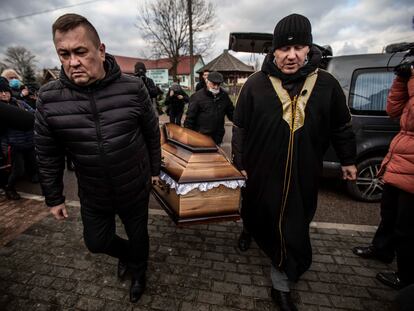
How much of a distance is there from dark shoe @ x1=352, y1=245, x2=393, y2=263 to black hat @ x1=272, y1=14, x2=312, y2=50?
2213mm

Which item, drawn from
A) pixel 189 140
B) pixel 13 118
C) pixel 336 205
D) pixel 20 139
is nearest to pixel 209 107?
pixel 189 140

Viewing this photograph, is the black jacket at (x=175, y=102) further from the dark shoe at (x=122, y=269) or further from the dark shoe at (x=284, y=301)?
the dark shoe at (x=284, y=301)

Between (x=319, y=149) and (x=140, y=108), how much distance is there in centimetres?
139

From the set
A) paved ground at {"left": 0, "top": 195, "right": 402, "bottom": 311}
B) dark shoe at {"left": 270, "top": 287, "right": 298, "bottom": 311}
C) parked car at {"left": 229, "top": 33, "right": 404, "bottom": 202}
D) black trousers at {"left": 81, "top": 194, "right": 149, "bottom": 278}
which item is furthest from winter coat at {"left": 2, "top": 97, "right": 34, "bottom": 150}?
parked car at {"left": 229, "top": 33, "right": 404, "bottom": 202}

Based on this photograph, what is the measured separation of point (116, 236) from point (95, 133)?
35.8 inches

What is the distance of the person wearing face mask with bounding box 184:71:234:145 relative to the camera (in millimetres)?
3980

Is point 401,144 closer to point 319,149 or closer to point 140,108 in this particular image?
point 319,149

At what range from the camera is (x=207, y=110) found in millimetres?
4035

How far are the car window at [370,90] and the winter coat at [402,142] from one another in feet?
4.43

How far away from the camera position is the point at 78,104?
1606 mm

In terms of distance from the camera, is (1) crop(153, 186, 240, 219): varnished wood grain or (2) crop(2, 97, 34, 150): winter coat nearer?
(1) crop(153, 186, 240, 219): varnished wood grain

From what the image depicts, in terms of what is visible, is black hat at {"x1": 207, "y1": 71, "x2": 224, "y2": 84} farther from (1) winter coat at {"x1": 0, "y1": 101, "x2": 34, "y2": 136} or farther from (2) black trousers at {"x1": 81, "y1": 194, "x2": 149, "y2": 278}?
(1) winter coat at {"x1": 0, "y1": 101, "x2": 34, "y2": 136}

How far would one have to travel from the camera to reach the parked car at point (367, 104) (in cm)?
348

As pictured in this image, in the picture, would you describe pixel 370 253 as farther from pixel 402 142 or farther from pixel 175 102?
pixel 175 102
